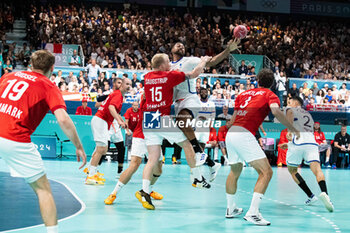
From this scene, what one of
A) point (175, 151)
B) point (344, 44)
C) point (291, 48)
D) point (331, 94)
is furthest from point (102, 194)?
point (344, 44)

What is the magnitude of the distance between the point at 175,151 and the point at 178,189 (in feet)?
23.0

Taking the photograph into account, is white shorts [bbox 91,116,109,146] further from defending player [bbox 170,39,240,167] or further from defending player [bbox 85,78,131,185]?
defending player [bbox 170,39,240,167]

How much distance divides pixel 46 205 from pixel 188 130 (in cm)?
376

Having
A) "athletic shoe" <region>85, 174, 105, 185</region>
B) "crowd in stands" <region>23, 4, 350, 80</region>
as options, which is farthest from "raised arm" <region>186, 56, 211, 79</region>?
"crowd in stands" <region>23, 4, 350, 80</region>

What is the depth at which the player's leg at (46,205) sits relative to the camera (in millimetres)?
4758

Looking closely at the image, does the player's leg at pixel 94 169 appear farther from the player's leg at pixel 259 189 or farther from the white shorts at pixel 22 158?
the white shorts at pixel 22 158

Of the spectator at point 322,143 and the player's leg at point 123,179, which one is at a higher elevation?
the player's leg at point 123,179

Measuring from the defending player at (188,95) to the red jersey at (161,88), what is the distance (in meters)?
0.40

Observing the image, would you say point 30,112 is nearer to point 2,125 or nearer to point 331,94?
point 2,125

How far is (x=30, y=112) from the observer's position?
4.87 m

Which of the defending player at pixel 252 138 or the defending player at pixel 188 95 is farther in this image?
the defending player at pixel 188 95

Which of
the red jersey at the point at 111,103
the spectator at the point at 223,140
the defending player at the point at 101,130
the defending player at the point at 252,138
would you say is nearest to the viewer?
the defending player at the point at 252,138

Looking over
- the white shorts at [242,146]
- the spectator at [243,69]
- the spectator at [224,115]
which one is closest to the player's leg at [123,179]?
the white shorts at [242,146]

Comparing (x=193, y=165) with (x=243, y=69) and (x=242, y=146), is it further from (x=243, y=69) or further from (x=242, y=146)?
(x=243, y=69)
